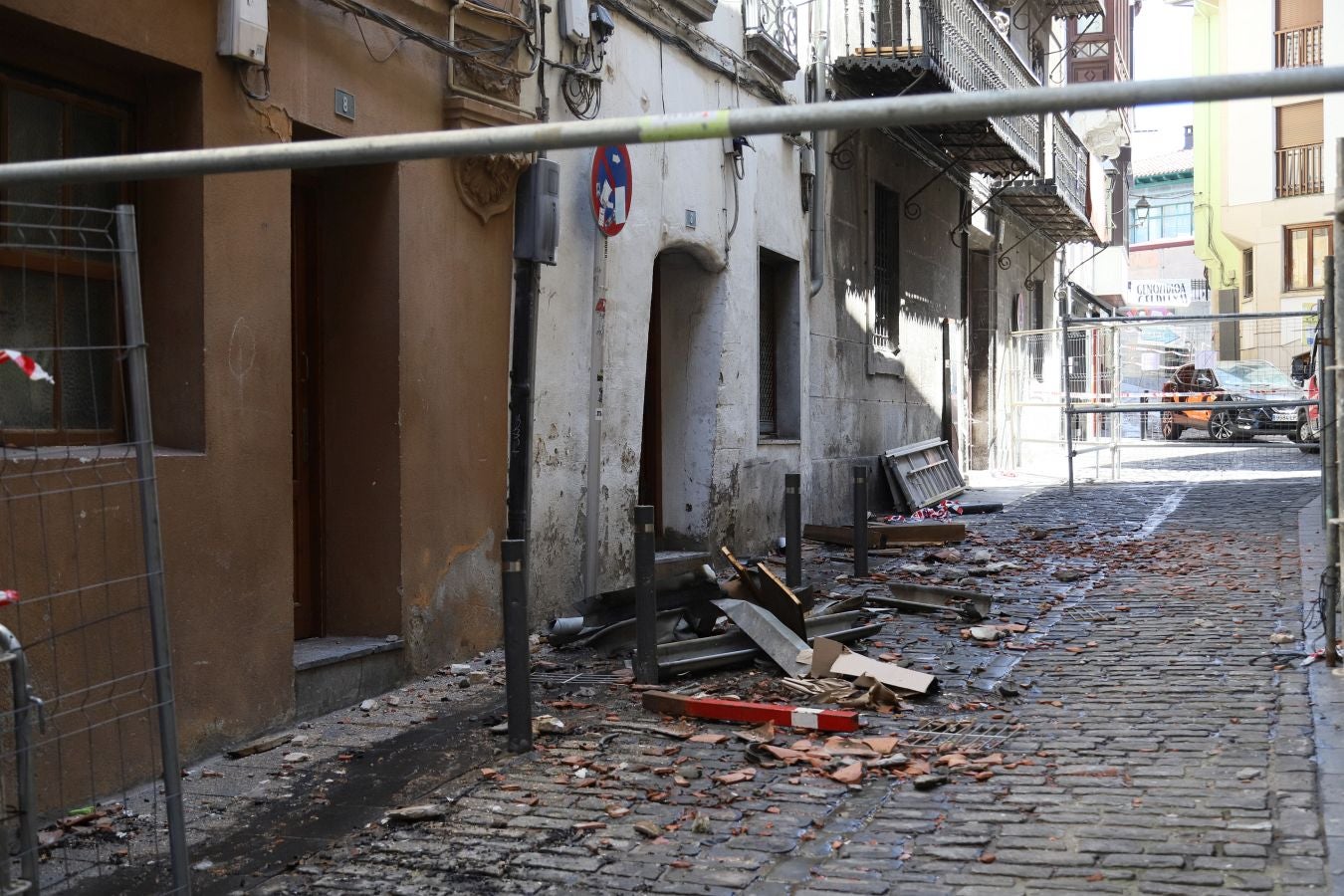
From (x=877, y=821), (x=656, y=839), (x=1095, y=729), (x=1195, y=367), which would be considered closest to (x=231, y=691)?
(x=656, y=839)

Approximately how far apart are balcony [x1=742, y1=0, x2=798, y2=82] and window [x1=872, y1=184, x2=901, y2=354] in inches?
137

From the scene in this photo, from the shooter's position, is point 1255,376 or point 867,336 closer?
point 867,336

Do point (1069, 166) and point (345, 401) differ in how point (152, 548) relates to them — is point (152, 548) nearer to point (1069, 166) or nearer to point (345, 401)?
point (345, 401)

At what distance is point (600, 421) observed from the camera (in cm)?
997

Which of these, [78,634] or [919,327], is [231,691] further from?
[919,327]

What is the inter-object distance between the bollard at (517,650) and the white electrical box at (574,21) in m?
4.48

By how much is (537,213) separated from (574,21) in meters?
1.55

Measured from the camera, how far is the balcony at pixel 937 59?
14867 millimetres

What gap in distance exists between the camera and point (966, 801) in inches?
202

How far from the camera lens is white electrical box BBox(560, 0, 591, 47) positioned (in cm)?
919

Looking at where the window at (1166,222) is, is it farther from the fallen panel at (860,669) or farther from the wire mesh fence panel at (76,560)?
the wire mesh fence panel at (76,560)

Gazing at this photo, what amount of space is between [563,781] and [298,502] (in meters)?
2.75

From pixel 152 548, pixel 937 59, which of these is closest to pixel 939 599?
pixel 152 548

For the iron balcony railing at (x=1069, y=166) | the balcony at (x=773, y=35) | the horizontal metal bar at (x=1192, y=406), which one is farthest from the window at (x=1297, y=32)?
the balcony at (x=773, y=35)
